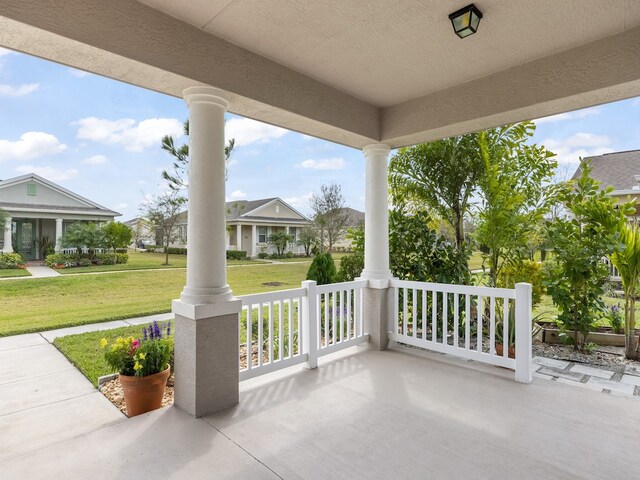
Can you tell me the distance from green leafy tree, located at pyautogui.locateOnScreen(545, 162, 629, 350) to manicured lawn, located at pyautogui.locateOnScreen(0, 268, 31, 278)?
5677 millimetres

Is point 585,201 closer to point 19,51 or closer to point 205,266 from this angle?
point 205,266

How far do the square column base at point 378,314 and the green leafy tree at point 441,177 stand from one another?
1.48 metres

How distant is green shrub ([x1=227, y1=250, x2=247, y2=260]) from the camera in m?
4.91

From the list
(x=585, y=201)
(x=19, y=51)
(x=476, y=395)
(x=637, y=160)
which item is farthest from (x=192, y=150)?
(x=637, y=160)

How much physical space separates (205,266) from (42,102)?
8.31 feet

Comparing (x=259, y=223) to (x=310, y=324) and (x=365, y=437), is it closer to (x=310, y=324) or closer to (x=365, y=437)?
(x=310, y=324)

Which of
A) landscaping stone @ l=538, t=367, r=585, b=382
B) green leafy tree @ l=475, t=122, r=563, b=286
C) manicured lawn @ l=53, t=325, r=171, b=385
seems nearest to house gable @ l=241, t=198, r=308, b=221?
manicured lawn @ l=53, t=325, r=171, b=385

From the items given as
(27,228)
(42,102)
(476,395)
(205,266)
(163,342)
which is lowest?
(476,395)

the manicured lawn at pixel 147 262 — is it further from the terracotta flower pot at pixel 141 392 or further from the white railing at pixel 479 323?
the white railing at pixel 479 323

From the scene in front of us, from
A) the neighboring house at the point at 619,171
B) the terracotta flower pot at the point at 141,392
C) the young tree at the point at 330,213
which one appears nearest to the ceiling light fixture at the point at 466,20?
the terracotta flower pot at the point at 141,392

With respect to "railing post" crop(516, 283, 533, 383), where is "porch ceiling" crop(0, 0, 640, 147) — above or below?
above

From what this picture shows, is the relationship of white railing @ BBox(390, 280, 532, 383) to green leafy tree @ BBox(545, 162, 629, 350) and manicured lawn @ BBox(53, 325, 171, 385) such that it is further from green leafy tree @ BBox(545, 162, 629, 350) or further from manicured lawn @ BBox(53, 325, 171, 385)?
manicured lawn @ BBox(53, 325, 171, 385)

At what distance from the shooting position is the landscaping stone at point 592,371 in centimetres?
344

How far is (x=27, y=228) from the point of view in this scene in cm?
314
